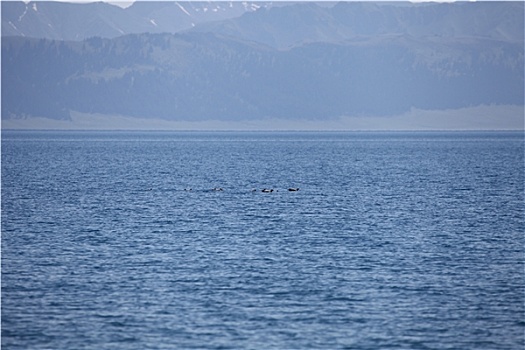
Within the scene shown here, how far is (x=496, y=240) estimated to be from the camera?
48.9 meters

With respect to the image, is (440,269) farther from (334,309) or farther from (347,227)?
(347,227)

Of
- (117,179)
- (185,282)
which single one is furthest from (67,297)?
(117,179)

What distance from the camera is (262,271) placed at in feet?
128

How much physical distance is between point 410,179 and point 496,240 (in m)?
52.9

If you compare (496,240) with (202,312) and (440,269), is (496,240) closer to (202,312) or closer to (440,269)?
(440,269)

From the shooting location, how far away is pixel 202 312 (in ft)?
104

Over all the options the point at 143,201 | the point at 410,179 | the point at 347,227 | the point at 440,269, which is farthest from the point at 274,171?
the point at 440,269

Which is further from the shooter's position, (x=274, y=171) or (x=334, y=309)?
(x=274, y=171)

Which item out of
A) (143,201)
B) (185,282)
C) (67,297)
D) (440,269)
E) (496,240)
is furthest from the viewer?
(143,201)

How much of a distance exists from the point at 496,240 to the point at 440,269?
10.0 m

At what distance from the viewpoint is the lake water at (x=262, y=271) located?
97.0 ft

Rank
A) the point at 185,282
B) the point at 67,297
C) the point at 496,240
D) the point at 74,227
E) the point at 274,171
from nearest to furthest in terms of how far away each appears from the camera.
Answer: the point at 67,297
the point at 185,282
the point at 496,240
the point at 74,227
the point at 274,171

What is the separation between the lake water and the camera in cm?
2956

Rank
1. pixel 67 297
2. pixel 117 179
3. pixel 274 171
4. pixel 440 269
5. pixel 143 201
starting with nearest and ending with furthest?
pixel 67 297 < pixel 440 269 < pixel 143 201 < pixel 117 179 < pixel 274 171
